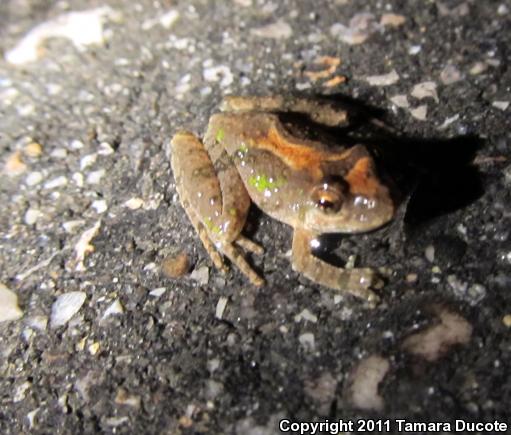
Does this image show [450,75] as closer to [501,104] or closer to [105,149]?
[501,104]

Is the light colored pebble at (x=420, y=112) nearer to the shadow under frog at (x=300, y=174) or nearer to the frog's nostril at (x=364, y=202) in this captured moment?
the shadow under frog at (x=300, y=174)

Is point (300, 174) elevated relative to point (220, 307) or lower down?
elevated

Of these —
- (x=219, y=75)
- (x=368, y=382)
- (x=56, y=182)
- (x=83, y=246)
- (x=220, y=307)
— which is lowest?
(x=368, y=382)

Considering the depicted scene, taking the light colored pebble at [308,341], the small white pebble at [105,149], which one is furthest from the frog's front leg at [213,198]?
the small white pebble at [105,149]

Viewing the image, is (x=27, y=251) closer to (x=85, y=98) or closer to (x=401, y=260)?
(x=85, y=98)

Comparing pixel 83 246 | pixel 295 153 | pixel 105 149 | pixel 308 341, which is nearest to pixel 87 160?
pixel 105 149

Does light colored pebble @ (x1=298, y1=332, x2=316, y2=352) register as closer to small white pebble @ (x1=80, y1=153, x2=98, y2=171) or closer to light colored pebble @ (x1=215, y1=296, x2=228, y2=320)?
light colored pebble @ (x1=215, y1=296, x2=228, y2=320)
